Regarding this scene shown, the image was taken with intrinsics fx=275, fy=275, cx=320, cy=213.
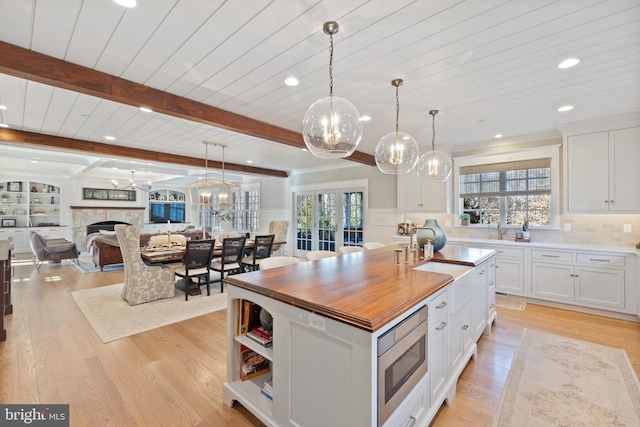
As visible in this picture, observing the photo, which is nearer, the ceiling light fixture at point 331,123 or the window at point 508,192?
the ceiling light fixture at point 331,123

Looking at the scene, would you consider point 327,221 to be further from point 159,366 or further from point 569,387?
point 569,387

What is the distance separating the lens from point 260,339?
5.87ft

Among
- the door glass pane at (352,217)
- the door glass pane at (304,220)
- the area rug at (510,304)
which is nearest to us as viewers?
the area rug at (510,304)

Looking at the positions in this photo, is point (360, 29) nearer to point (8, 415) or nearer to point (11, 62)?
point (11, 62)

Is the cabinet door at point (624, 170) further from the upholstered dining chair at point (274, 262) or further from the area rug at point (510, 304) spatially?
the upholstered dining chair at point (274, 262)

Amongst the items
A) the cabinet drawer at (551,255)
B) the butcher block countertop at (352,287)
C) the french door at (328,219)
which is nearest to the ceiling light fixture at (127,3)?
the butcher block countertop at (352,287)

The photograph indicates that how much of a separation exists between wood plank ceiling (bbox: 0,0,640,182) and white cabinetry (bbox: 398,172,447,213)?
150cm

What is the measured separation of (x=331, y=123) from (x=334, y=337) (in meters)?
1.40

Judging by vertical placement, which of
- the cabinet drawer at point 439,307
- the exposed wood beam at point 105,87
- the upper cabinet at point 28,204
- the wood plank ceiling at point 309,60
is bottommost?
the cabinet drawer at point 439,307

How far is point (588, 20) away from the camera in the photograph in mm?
1752

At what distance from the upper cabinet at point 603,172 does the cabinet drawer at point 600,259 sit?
2.02 ft

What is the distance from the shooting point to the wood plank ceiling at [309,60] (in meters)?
1.69

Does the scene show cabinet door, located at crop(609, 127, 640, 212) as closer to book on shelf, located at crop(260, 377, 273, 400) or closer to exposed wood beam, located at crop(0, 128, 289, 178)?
book on shelf, located at crop(260, 377, 273, 400)

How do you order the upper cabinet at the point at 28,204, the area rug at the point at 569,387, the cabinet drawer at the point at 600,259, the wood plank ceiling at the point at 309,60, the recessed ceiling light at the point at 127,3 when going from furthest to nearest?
the upper cabinet at the point at 28,204 < the cabinet drawer at the point at 600,259 < the area rug at the point at 569,387 < the wood plank ceiling at the point at 309,60 < the recessed ceiling light at the point at 127,3
